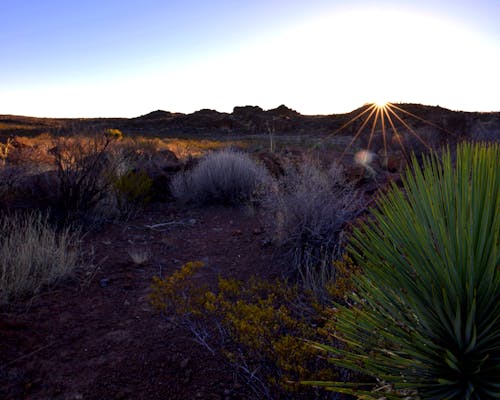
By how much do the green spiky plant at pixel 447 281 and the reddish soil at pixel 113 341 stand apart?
130 centimetres

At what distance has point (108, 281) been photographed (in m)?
3.90

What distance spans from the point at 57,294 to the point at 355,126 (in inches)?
1531

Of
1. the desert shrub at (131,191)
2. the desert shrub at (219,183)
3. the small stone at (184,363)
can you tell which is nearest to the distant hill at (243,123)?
the desert shrub at (219,183)

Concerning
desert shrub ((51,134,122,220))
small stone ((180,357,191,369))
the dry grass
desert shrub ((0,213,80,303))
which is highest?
desert shrub ((51,134,122,220))

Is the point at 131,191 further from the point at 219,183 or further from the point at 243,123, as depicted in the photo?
the point at 243,123

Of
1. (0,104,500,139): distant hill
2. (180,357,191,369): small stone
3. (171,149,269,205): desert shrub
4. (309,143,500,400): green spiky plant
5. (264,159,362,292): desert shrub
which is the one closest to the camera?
(309,143,500,400): green spiky plant

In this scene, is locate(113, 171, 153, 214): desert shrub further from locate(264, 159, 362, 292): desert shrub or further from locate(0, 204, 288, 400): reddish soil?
locate(264, 159, 362, 292): desert shrub

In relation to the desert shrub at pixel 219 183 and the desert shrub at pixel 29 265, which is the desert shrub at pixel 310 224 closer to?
the desert shrub at pixel 29 265

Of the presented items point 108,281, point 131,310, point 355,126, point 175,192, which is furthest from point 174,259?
point 355,126

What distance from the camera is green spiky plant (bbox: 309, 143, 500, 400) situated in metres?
1.16

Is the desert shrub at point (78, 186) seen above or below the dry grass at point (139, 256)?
above

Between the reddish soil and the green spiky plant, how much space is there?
1.30 meters

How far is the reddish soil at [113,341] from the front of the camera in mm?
2361

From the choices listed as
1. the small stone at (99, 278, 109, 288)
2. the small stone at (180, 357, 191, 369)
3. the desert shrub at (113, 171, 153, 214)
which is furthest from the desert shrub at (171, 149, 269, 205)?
the small stone at (180, 357, 191, 369)
